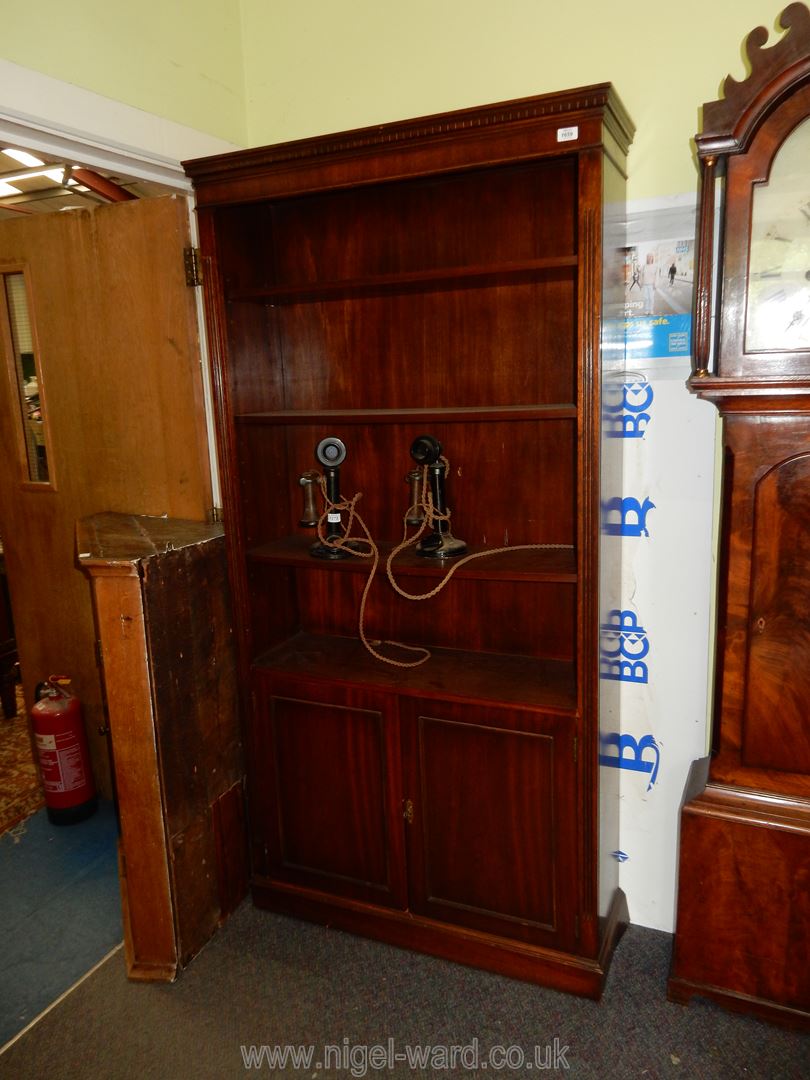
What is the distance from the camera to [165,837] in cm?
204

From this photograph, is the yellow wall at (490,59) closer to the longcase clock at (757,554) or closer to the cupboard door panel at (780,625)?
the longcase clock at (757,554)

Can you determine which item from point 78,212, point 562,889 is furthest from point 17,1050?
point 78,212

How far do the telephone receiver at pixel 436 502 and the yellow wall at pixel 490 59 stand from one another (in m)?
0.81

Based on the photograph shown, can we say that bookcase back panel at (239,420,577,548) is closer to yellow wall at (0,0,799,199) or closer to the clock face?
the clock face

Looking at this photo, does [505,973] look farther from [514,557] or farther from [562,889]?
[514,557]

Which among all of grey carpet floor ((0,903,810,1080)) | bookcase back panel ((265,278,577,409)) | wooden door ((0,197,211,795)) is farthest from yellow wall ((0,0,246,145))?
grey carpet floor ((0,903,810,1080))

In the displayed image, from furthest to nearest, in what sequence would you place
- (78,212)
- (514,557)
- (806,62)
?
(78,212)
(514,557)
(806,62)

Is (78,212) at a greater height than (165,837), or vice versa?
(78,212)

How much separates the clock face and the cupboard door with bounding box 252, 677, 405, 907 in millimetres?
1262

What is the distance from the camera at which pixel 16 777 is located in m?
3.19

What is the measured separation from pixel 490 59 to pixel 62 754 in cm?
266

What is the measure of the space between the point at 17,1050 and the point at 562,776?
4.93 ft

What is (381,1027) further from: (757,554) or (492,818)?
(757,554)

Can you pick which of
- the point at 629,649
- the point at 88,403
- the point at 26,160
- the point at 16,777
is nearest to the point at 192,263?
the point at 88,403
